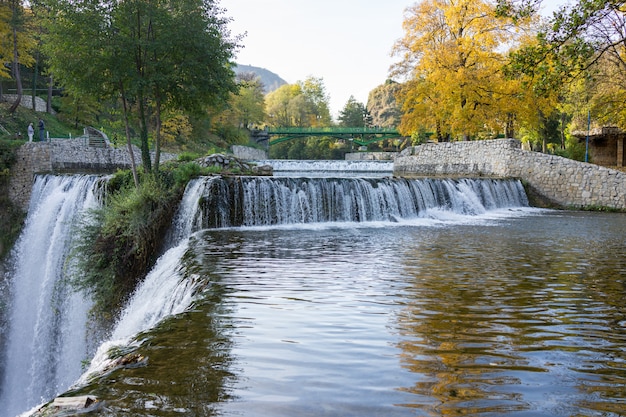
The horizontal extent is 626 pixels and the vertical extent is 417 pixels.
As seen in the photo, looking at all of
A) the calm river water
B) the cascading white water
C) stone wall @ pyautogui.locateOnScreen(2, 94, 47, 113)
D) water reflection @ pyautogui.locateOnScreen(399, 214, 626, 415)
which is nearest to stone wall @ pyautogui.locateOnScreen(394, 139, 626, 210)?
the cascading white water

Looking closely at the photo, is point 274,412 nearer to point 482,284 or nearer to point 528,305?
point 528,305

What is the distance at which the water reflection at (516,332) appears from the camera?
342 centimetres

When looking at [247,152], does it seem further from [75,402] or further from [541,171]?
[75,402]

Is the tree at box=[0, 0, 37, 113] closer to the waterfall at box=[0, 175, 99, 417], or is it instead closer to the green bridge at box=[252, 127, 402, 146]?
the waterfall at box=[0, 175, 99, 417]

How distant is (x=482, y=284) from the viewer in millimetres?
7188

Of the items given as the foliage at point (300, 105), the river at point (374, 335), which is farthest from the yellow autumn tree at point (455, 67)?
the foliage at point (300, 105)

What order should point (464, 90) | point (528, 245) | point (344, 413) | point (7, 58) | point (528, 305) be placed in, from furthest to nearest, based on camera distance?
point (7, 58) → point (464, 90) → point (528, 245) → point (528, 305) → point (344, 413)

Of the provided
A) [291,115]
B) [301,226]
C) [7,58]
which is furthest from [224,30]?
[291,115]

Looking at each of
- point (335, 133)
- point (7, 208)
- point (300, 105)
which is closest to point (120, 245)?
point (7, 208)

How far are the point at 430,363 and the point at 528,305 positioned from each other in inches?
99.7

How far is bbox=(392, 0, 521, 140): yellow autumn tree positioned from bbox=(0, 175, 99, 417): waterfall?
19.1 metres

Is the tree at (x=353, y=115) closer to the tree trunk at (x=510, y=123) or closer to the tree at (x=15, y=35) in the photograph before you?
the tree trunk at (x=510, y=123)

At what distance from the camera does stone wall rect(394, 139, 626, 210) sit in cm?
2084

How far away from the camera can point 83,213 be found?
1627 centimetres
